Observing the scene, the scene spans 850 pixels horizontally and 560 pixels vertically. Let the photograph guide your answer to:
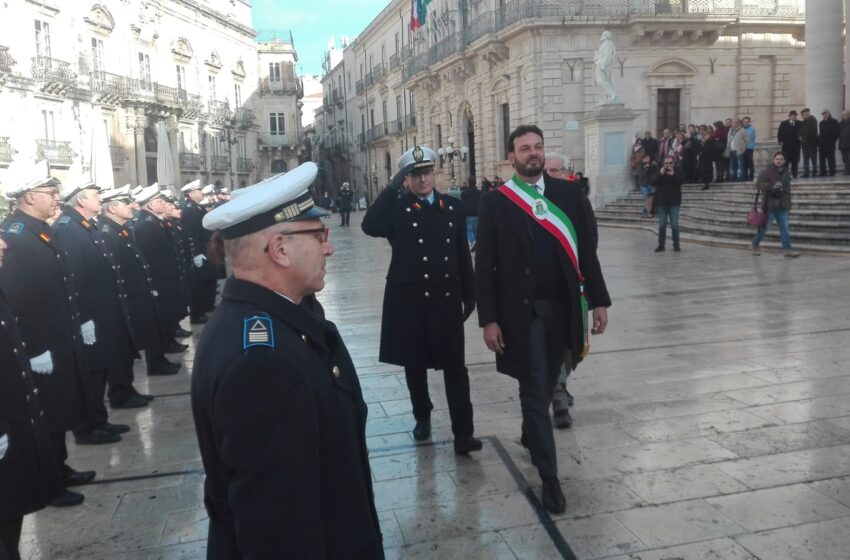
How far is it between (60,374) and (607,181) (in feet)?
69.2

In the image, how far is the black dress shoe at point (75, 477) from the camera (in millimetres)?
4379

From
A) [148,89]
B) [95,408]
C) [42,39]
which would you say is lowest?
[95,408]

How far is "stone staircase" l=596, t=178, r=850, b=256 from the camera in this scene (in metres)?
13.3

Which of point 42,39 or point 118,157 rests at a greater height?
point 42,39

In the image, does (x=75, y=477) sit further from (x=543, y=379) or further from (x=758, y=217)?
(x=758, y=217)

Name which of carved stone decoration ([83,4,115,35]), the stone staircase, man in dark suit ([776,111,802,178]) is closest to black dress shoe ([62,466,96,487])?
the stone staircase

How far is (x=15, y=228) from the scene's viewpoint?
175 inches

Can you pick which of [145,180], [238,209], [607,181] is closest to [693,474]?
[238,209]

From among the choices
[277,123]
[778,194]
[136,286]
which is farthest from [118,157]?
[136,286]

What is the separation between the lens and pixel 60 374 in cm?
439

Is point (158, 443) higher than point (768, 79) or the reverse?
the reverse

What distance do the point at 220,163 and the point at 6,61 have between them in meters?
20.4

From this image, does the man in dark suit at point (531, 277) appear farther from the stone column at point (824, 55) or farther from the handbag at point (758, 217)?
the stone column at point (824, 55)

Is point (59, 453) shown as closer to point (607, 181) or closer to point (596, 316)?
point (596, 316)
